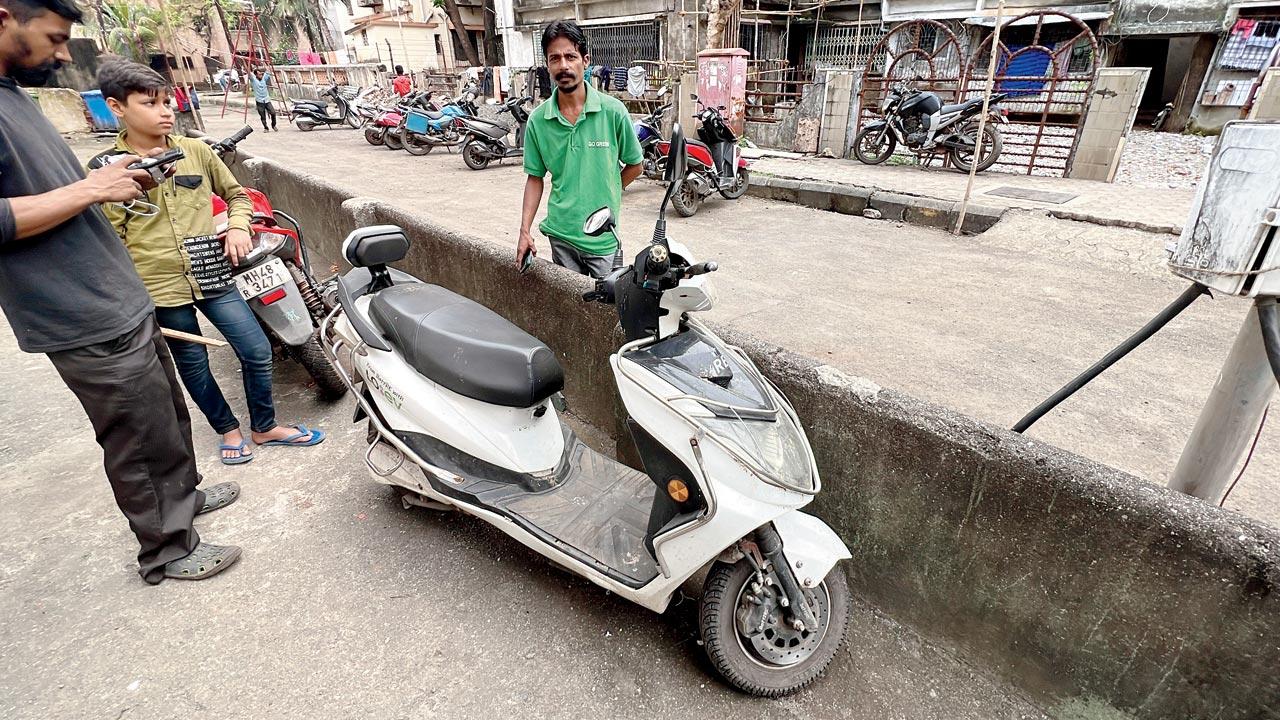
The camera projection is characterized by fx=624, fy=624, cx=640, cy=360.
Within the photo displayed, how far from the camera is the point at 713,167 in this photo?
7.79 metres

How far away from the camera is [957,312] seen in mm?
4504

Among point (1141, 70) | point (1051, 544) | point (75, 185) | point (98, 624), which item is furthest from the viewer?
point (1141, 70)

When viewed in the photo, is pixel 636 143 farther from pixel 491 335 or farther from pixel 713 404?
pixel 713 404

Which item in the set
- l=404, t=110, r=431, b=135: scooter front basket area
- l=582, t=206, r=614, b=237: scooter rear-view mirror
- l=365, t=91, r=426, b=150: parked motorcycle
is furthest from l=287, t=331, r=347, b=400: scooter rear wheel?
l=365, t=91, r=426, b=150: parked motorcycle

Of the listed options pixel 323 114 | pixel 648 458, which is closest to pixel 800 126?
pixel 648 458

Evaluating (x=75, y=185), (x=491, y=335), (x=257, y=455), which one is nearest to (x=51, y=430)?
(x=257, y=455)

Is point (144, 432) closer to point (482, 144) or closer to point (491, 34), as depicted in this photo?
point (482, 144)

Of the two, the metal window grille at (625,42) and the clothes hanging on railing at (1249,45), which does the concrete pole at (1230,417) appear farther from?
the metal window grille at (625,42)

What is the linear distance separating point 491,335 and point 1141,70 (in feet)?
27.8

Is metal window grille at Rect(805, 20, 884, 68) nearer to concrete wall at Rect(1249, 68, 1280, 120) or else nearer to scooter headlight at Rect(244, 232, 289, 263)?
concrete wall at Rect(1249, 68, 1280, 120)

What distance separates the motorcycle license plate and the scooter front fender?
289 centimetres

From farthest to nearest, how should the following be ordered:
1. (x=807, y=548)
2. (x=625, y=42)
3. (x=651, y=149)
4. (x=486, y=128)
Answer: (x=625, y=42)
(x=486, y=128)
(x=651, y=149)
(x=807, y=548)

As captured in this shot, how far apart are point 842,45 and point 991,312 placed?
18.0 meters

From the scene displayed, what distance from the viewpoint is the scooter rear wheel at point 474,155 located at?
11.0 metres
